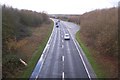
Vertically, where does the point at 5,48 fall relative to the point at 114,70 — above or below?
above

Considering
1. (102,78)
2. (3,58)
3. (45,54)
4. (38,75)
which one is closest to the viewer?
(102,78)

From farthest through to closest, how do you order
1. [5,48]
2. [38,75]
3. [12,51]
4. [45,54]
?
[45,54], [12,51], [5,48], [38,75]

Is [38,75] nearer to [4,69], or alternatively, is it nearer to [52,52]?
[4,69]

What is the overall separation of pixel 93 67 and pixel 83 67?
1.14m

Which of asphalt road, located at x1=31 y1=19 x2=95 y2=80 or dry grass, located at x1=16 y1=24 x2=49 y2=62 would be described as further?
dry grass, located at x1=16 y1=24 x2=49 y2=62

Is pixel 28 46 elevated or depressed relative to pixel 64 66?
elevated

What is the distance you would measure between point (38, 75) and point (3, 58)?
17.7ft

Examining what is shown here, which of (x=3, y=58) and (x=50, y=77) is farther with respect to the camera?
(x=3, y=58)

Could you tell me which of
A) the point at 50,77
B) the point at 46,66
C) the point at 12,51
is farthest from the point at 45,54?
the point at 50,77

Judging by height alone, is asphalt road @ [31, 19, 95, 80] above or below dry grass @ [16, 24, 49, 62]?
below

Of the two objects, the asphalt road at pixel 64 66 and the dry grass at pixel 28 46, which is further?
the dry grass at pixel 28 46

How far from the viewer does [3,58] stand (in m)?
29.8

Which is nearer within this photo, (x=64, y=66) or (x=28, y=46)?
(x=64, y=66)

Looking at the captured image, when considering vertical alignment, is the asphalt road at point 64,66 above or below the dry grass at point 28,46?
below
